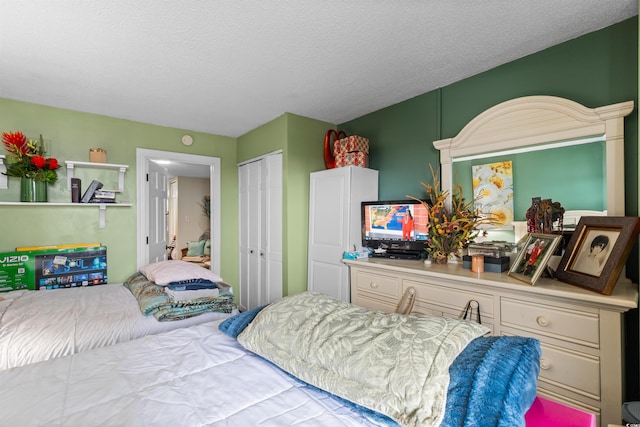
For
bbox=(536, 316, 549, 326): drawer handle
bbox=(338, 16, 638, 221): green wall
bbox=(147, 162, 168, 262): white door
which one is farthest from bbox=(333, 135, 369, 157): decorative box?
bbox=(147, 162, 168, 262): white door

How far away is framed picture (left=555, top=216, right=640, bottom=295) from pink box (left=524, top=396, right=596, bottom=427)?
778mm

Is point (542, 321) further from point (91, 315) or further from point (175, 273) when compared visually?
point (91, 315)

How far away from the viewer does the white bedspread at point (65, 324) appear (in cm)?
166

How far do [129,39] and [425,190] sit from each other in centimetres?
242

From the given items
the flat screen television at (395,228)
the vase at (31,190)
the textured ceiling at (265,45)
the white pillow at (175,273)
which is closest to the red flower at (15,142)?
the vase at (31,190)

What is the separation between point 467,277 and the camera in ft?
5.92

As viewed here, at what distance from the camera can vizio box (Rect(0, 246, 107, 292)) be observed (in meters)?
2.68

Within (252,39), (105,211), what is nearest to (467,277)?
(252,39)

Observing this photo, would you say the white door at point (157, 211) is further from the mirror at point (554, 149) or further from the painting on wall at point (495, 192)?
the painting on wall at point (495, 192)

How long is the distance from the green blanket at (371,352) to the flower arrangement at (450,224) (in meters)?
1.31

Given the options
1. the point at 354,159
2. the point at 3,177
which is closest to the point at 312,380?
the point at 354,159

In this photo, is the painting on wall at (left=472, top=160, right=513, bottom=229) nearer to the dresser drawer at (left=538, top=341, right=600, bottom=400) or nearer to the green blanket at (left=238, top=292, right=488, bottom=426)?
the dresser drawer at (left=538, top=341, right=600, bottom=400)

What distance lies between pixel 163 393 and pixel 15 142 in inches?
117

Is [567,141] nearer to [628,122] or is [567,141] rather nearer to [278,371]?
[628,122]
